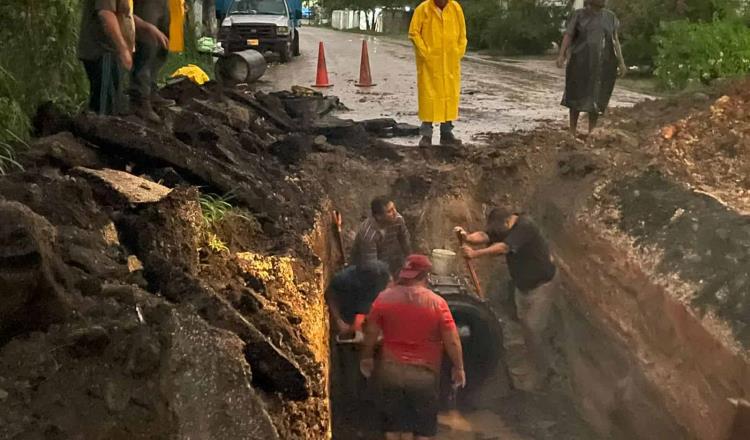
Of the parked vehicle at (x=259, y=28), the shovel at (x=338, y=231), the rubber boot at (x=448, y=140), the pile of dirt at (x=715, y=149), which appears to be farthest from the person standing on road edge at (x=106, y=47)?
the parked vehicle at (x=259, y=28)

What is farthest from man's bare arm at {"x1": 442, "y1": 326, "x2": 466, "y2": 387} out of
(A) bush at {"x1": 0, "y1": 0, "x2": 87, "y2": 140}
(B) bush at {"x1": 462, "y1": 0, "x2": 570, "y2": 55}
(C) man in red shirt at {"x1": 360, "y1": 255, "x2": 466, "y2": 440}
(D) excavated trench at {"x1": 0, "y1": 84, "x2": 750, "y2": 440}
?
(B) bush at {"x1": 462, "y1": 0, "x2": 570, "y2": 55}

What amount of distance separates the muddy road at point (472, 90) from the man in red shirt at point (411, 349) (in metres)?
5.48

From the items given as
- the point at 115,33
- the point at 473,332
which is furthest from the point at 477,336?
the point at 115,33

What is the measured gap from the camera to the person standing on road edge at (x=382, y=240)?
746cm

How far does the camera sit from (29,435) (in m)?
3.02

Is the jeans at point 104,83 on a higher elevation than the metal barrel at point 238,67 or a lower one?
higher

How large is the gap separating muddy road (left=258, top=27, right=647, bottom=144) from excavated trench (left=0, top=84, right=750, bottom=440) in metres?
2.01

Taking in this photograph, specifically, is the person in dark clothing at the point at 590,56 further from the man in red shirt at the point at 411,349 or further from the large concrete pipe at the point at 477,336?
the man in red shirt at the point at 411,349

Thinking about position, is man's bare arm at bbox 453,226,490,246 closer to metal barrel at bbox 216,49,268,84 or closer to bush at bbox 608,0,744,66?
metal barrel at bbox 216,49,268,84

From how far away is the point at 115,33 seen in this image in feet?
22.9

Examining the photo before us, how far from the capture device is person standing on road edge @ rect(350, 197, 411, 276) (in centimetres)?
746

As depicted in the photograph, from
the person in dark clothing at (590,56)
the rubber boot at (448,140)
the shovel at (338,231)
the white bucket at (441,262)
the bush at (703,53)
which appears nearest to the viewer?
the white bucket at (441,262)

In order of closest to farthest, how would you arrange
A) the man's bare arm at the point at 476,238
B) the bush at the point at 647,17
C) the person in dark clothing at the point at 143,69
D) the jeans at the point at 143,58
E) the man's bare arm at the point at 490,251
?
1. the man's bare arm at the point at 490,251
2. the man's bare arm at the point at 476,238
3. the person in dark clothing at the point at 143,69
4. the jeans at the point at 143,58
5. the bush at the point at 647,17

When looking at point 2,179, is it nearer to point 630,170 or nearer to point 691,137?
point 630,170
